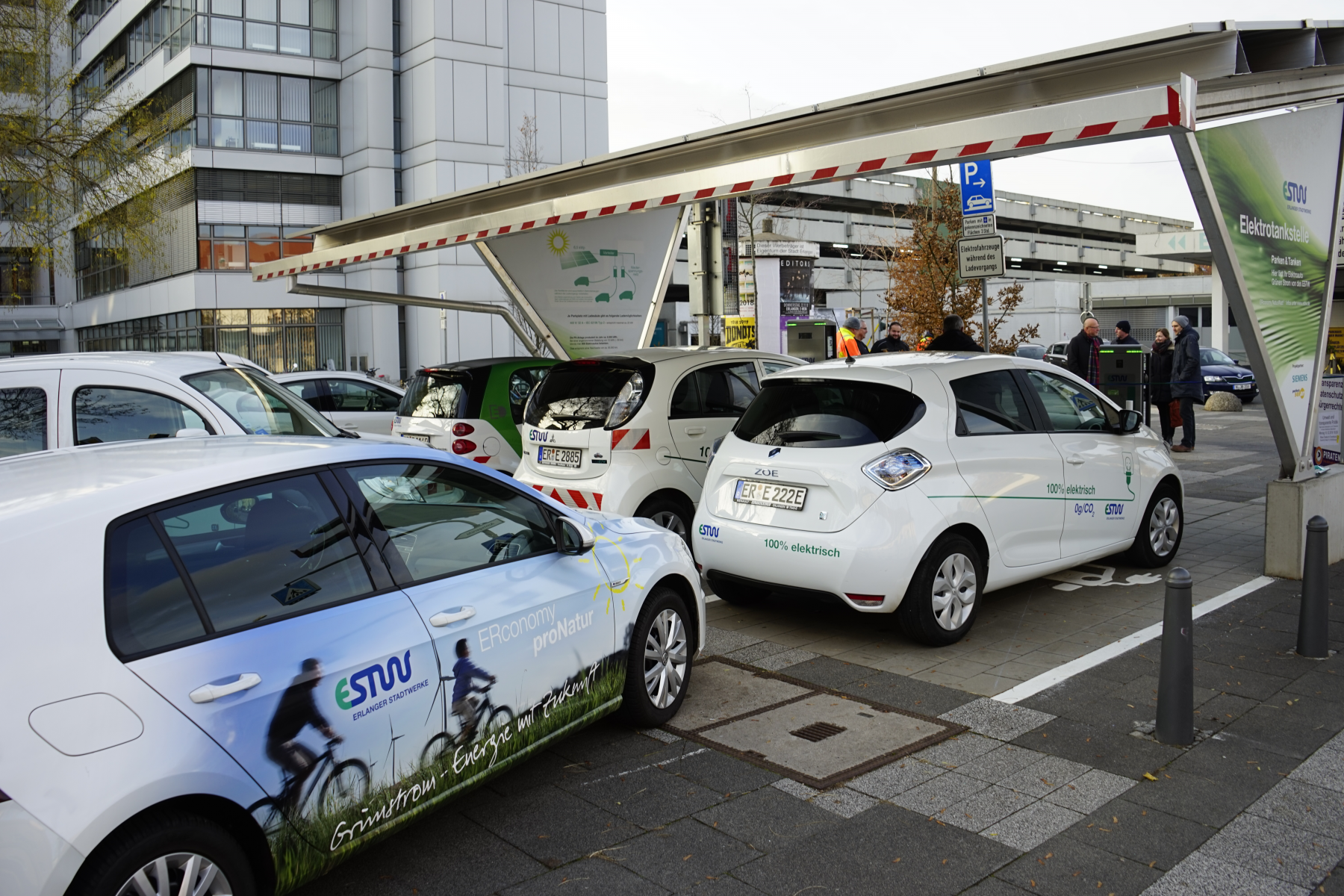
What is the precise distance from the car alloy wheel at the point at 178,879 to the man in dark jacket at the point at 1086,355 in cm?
1325

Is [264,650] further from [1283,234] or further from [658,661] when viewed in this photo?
[1283,234]

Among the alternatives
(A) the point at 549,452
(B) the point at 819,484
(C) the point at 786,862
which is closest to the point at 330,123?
(A) the point at 549,452

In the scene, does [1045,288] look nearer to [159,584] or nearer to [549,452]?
[549,452]

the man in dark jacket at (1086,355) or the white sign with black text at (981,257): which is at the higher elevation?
the white sign with black text at (981,257)

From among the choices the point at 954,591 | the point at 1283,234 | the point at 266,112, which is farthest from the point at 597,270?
the point at 266,112

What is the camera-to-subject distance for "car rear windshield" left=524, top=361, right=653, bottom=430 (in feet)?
26.3

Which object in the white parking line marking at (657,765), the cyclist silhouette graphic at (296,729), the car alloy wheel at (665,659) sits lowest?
the white parking line marking at (657,765)

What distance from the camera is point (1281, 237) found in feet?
24.8

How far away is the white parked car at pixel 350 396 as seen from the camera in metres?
13.9

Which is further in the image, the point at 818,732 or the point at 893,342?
the point at 893,342

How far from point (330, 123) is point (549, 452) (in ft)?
106

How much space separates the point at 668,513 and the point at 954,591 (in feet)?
8.66

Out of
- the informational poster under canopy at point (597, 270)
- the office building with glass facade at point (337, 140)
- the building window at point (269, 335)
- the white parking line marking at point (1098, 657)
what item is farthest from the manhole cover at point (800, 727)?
the building window at point (269, 335)

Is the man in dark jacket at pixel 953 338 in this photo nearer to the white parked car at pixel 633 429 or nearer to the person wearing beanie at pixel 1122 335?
the person wearing beanie at pixel 1122 335
